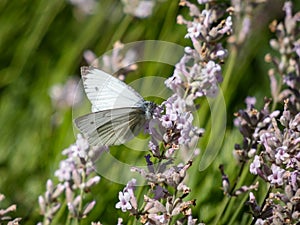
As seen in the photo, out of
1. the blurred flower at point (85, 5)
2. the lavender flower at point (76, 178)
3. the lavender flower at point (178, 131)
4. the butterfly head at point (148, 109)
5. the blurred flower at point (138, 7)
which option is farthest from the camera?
the blurred flower at point (85, 5)

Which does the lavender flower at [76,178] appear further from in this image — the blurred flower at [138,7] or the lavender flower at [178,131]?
the blurred flower at [138,7]

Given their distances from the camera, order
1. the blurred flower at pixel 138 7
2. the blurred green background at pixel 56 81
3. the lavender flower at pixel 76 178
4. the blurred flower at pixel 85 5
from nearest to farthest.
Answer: the lavender flower at pixel 76 178 → the blurred green background at pixel 56 81 → the blurred flower at pixel 138 7 → the blurred flower at pixel 85 5

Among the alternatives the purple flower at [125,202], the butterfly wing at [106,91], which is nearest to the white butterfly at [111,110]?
the butterfly wing at [106,91]

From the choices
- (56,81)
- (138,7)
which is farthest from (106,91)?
(56,81)

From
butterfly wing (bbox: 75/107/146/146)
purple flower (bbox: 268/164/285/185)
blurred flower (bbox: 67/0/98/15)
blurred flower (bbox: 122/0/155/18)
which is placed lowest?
butterfly wing (bbox: 75/107/146/146)

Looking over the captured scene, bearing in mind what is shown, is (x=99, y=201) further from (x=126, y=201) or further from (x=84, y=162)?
(x=126, y=201)

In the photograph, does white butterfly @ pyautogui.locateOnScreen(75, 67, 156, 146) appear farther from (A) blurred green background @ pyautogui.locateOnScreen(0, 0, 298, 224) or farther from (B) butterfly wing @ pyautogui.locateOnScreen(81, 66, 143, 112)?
(A) blurred green background @ pyautogui.locateOnScreen(0, 0, 298, 224)

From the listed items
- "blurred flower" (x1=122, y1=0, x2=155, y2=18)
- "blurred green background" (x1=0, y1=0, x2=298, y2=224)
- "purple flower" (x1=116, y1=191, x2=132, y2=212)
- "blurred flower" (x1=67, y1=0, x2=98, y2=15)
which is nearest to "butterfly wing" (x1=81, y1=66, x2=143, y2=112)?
"purple flower" (x1=116, y1=191, x2=132, y2=212)

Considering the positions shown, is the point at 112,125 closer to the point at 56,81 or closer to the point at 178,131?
the point at 178,131
